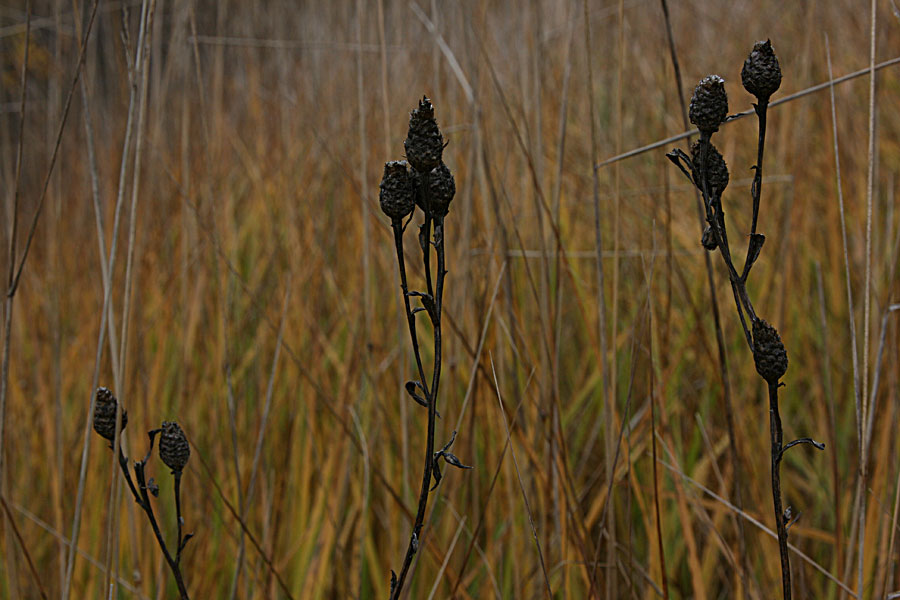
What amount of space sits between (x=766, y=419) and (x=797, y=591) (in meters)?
0.35

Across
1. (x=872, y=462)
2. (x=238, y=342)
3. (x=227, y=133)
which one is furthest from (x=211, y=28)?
(x=872, y=462)

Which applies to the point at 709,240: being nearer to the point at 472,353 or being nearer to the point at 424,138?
the point at 424,138

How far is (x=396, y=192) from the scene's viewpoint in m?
0.40

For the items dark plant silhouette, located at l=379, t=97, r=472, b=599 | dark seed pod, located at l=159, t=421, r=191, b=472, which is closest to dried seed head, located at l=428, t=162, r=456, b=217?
dark plant silhouette, located at l=379, t=97, r=472, b=599

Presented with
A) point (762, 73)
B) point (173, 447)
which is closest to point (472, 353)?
point (173, 447)

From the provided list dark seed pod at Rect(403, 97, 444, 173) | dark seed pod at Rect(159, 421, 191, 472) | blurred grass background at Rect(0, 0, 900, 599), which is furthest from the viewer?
blurred grass background at Rect(0, 0, 900, 599)

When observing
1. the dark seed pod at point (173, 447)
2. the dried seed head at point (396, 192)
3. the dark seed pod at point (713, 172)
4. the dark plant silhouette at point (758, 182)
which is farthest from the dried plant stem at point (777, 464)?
the dark seed pod at point (173, 447)

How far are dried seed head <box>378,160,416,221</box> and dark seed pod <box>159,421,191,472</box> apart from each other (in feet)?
0.74

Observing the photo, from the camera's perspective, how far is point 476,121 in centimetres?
91

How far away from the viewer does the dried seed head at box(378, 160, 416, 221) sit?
40 cm

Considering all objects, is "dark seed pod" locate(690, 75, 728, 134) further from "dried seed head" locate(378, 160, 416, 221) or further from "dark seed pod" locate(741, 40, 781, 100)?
"dried seed head" locate(378, 160, 416, 221)

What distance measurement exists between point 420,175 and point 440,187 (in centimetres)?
2

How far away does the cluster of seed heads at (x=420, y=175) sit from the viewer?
15.2 inches

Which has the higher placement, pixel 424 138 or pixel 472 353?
pixel 424 138
